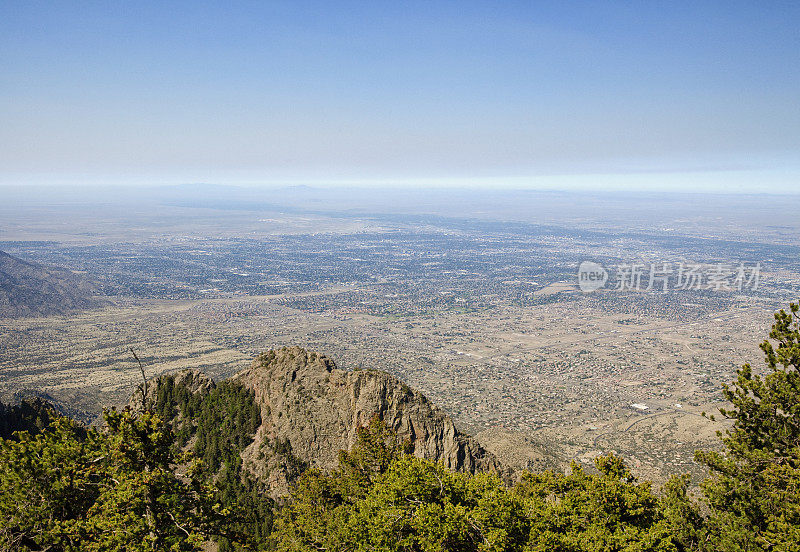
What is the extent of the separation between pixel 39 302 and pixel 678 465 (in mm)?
163994

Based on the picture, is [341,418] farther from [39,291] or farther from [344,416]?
[39,291]

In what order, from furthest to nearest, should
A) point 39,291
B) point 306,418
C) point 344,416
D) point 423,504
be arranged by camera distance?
point 39,291 < point 306,418 < point 344,416 < point 423,504

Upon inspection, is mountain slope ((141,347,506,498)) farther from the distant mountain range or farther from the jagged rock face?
the distant mountain range

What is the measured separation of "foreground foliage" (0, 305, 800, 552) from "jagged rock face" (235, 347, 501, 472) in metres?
16.3

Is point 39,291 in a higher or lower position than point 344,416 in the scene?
lower

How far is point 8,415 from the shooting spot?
150 ft

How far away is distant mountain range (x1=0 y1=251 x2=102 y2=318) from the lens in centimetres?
14275

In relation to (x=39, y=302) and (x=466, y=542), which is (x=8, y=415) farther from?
(x=39, y=302)

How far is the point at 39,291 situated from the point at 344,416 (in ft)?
514

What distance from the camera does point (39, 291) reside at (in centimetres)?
15525

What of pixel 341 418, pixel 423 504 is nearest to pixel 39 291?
pixel 341 418

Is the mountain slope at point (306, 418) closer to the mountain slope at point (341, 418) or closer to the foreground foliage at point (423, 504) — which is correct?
the mountain slope at point (341, 418)

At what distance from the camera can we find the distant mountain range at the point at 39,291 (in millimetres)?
142750

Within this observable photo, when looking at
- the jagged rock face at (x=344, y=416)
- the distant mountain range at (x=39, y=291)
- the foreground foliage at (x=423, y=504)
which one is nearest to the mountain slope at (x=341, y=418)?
the jagged rock face at (x=344, y=416)
